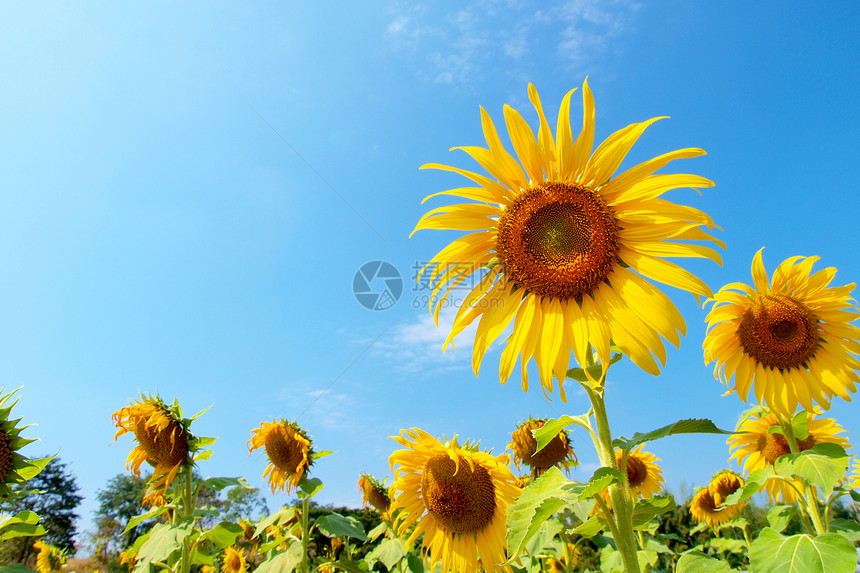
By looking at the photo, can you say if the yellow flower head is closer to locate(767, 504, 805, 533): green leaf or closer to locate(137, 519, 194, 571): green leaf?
locate(767, 504, 805, 533): green leaf

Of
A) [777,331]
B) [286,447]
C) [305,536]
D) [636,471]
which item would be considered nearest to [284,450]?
[286,447]

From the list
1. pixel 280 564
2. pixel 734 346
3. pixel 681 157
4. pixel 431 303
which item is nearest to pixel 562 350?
pixel 431 303

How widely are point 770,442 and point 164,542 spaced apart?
6.67m

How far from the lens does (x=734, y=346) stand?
16.2 feet

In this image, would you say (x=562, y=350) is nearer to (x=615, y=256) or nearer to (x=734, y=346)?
(x=615, y=256)

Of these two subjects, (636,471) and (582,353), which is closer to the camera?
(582,353)

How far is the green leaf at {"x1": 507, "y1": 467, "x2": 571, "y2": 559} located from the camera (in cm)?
223

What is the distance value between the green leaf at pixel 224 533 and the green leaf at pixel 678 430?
14.1 feet

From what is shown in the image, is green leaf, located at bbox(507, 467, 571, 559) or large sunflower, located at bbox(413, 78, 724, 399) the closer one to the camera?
green leaf, located at bbox(507, 467, 571, 559)

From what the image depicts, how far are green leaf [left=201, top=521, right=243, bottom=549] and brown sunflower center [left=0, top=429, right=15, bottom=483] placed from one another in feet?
6.13

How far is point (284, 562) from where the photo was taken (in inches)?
204

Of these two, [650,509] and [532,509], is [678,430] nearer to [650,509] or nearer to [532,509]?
[650,509]

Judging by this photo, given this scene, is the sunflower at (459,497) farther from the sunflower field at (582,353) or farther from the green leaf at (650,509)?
the green leaf at (650,509)

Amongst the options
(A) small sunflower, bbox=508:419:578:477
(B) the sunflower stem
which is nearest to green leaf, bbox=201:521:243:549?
(A) small sunflower, bbox=508:419:578:477
